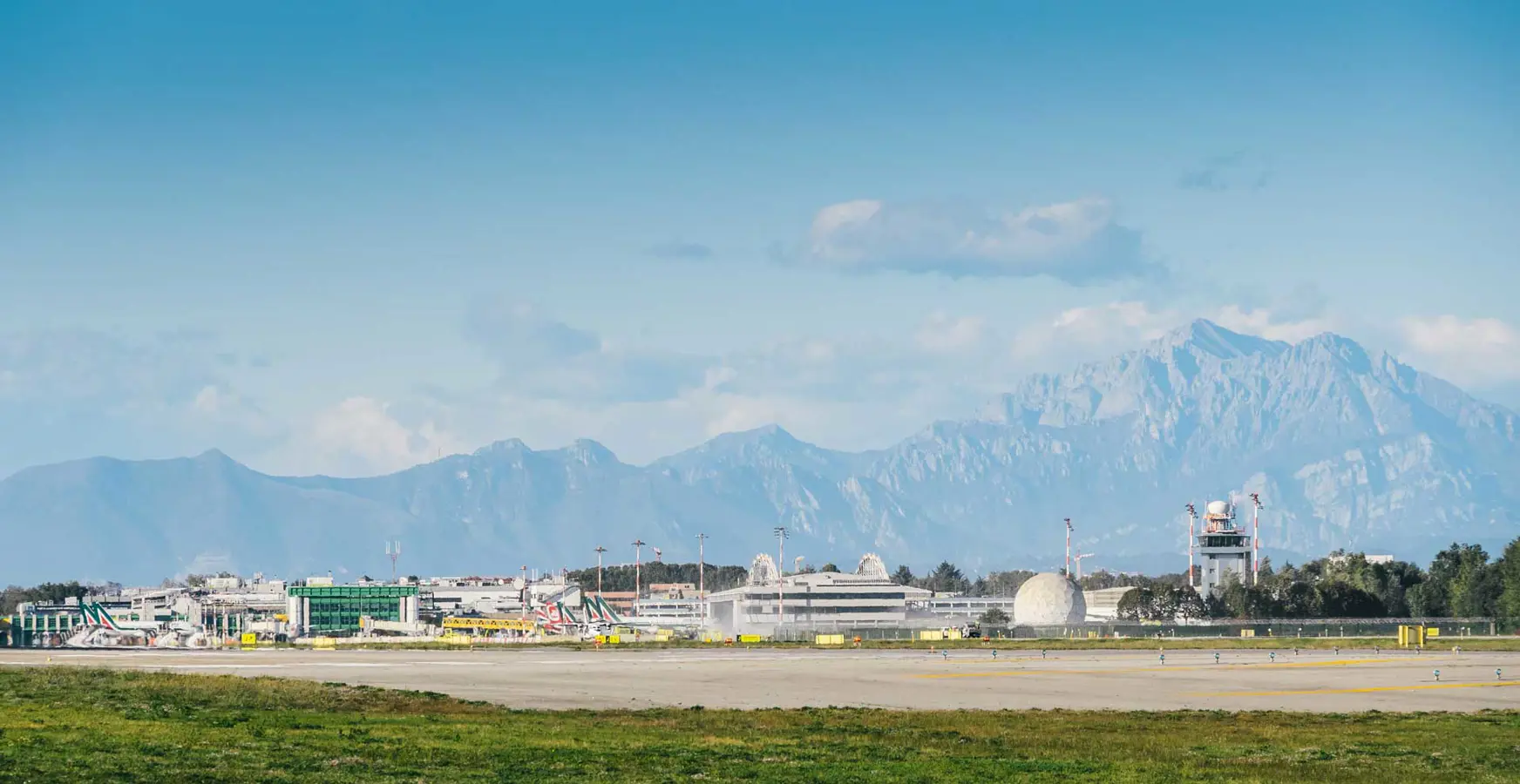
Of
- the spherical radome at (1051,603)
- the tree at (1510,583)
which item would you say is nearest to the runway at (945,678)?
the tree at (1510,583)

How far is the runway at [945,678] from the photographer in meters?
61.6

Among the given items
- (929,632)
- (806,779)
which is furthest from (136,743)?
(929,632)

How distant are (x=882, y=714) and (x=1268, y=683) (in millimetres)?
26760

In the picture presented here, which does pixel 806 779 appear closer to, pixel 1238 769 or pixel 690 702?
pixel 1238 769

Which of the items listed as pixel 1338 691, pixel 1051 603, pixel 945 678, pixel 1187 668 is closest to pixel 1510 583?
pixel 1051 603

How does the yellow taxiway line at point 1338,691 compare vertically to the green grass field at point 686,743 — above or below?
below

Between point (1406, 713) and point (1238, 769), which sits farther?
point (1406, 713)

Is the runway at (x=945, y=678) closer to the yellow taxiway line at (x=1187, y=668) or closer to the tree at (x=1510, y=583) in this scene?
the yellow taxiway line at (x=1187, y=668)

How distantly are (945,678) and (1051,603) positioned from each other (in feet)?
364

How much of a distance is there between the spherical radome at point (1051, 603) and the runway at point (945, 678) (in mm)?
70508

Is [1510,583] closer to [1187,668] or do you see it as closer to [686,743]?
[1187,668]

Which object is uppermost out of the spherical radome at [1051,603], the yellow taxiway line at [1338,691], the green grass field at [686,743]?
the green grass field at [686,743]

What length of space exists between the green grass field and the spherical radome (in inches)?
5216

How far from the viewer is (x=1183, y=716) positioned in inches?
2096
